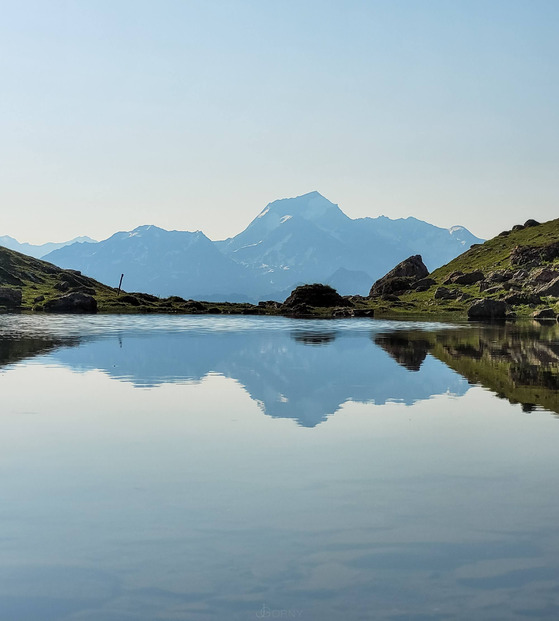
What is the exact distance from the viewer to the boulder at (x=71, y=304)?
6599 inches

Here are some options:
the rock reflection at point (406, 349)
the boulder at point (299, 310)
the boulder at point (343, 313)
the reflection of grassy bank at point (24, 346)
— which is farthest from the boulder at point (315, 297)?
the reflection of grassy bank at point (24, 346)

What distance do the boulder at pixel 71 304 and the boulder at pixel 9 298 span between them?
8924 millimetres

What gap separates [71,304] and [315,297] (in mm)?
64406

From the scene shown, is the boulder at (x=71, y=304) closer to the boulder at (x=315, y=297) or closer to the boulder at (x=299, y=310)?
the boulder at (x=299, y=310)

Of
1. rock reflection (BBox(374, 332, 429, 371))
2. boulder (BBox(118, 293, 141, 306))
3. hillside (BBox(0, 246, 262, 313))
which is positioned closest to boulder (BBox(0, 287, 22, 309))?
hillside (BBox(0, 246, 262, 313))

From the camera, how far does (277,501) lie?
16562mm

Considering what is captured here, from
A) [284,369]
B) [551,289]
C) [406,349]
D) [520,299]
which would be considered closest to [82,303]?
[520,299]

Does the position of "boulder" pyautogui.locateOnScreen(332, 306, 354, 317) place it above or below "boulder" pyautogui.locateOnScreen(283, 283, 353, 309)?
below

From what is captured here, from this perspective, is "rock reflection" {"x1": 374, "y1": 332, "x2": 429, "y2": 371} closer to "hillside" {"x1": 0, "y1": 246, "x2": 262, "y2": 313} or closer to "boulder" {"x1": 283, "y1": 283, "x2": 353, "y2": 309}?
"hillside" {"x1": 0, "y1": 246, "x2": 262, "y2": 313}

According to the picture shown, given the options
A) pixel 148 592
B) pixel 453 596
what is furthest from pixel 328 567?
pixel 148 592

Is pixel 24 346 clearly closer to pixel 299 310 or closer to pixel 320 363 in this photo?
pixel 320 363

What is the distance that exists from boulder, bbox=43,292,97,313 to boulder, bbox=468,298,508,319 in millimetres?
89941

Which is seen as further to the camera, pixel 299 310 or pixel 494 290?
pixel 494 290

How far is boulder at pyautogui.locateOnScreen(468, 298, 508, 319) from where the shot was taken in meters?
158
